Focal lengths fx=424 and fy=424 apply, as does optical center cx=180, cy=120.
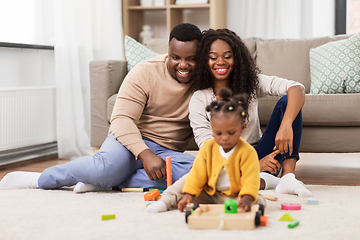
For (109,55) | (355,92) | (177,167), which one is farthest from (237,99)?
(109,55)

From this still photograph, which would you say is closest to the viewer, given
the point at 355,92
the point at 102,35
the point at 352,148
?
the point at 352,148

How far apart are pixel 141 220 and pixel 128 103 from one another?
21.0 inches

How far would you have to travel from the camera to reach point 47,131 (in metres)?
2.78

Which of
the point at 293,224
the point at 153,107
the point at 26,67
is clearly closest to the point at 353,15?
the point at 153,107

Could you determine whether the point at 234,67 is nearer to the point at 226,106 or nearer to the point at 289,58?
the point at 226,106

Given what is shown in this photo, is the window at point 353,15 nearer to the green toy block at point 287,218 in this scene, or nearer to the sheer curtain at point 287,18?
the sheer curtain at point 287,18

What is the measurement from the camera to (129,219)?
121cm

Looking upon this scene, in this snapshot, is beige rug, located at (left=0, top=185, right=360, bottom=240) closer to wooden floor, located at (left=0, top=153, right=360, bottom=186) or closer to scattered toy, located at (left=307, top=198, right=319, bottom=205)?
scattered toy, located at (left=307, top=198, right=319, bottom=205)

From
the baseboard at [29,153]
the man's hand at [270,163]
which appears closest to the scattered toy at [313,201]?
the man's hand at [270,163]

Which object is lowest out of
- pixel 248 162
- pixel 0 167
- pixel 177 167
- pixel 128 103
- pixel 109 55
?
pixel 0 167

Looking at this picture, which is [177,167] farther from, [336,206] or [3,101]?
[3,101]

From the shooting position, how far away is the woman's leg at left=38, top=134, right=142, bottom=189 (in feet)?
5.12

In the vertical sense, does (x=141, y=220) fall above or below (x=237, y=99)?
below

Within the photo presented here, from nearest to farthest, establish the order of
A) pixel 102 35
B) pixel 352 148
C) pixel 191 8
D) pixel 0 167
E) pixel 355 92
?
pixel 352 148, pixel 355 92, pixel 0 167, pixel 102 35, pixel 191 8
